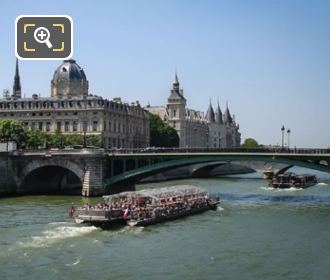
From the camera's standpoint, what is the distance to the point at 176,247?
36969 millimetres

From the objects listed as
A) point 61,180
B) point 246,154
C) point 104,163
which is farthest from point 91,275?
point 61,180

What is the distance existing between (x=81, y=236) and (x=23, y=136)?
5364 centimetres

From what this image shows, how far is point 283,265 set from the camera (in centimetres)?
3234

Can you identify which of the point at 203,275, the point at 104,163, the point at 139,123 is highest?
the point at 139,123

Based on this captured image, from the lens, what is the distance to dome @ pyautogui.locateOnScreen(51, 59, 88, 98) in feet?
404

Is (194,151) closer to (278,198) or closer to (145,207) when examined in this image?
(278,198)

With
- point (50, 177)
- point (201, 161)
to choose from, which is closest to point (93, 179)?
point (50, 177)

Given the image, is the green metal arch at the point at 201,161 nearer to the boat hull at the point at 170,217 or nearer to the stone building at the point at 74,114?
the boat hull at the point at 170,217

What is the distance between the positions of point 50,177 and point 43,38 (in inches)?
→ 2261

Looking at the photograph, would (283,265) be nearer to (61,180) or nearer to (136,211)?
(136,211)

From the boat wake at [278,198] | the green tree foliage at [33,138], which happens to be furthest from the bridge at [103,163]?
the green tree foliage at [33,138]

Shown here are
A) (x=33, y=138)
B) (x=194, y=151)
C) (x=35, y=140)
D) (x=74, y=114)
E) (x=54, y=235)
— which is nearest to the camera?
(x=54, y=235)

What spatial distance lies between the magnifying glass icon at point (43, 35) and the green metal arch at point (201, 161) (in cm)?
A: 4230

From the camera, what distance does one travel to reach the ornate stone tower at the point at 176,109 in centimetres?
16850
